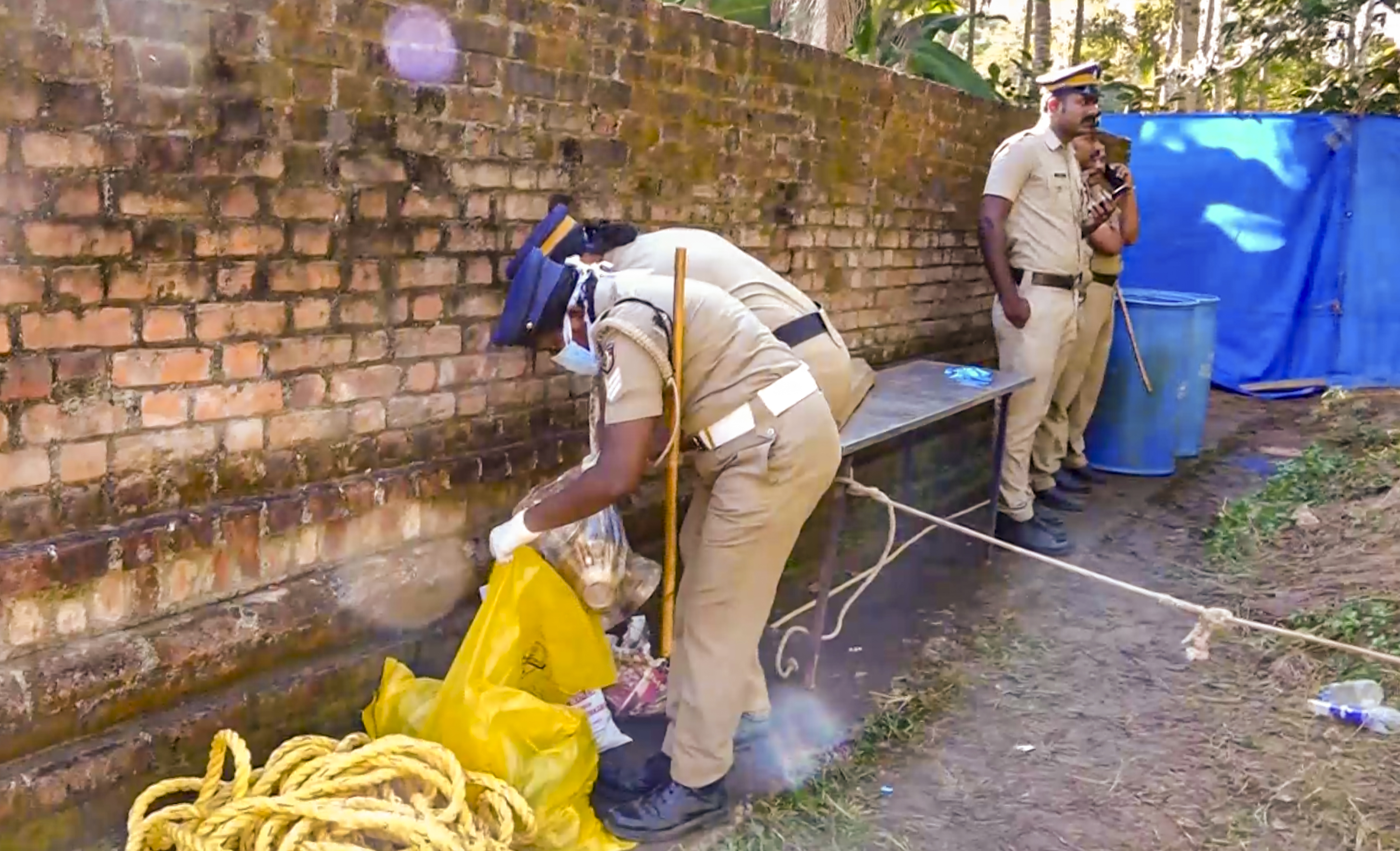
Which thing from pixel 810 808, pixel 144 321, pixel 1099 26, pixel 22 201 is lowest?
pixel 810 808

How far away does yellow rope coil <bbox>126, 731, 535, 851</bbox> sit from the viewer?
237cm

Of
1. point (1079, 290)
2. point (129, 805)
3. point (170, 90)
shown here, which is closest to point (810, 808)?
point (129, 805)

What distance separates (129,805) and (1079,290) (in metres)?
4.51

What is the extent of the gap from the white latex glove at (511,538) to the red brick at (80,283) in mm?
1016

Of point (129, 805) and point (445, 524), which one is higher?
point (445, 524)

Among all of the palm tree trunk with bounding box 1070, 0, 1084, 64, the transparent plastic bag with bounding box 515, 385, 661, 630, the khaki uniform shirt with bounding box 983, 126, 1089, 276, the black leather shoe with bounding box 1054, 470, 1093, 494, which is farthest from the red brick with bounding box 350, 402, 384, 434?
the palm tree trunk with bounding box 1070, 0, 1084, 64

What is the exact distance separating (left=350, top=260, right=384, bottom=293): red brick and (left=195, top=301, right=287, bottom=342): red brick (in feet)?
0.70

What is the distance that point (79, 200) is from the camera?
7.93 feet

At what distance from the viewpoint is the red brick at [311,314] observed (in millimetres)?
2885

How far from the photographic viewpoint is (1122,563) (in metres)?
5.34

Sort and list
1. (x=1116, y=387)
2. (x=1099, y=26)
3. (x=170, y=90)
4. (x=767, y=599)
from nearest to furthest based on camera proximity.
A: 1. (x=170, y=90)
2. (x=767, y=599)
3. (x=1116, y=387)
4. (x=1099, y=26)

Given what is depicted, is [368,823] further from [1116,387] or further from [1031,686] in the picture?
[1116,387]

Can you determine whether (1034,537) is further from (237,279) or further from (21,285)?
(21,285)

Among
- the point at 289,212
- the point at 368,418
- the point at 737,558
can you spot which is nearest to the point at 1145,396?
the point at 737,558
